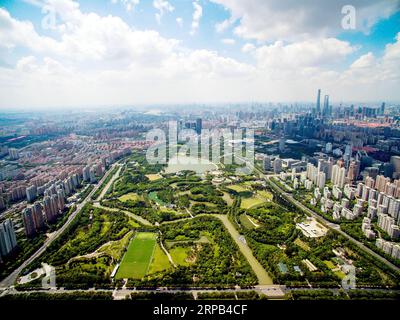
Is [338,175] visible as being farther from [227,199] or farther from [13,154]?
[13,154]

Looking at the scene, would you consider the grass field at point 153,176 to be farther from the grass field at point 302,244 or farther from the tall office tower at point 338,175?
the tall office tower at point 338,175

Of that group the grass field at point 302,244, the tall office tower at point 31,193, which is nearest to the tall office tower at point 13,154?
the tall office tower at point 31,193

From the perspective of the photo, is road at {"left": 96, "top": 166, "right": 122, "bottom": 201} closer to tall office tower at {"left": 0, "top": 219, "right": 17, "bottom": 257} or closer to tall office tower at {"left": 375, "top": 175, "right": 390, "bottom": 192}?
tall office tower at {"left": 0, "top": 219, "right": 17, "bottom": 257}

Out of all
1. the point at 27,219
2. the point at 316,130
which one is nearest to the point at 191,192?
the point at 27,219

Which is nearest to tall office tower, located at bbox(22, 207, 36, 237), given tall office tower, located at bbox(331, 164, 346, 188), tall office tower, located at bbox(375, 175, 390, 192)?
tall office tower, located at bbox(331, 164, 346, 188)

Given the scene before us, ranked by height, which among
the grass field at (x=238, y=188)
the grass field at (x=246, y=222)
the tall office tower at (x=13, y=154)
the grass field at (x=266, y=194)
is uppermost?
the tall office tower at (x=13, y=154)

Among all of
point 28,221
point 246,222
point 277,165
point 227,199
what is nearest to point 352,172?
point 277,165
